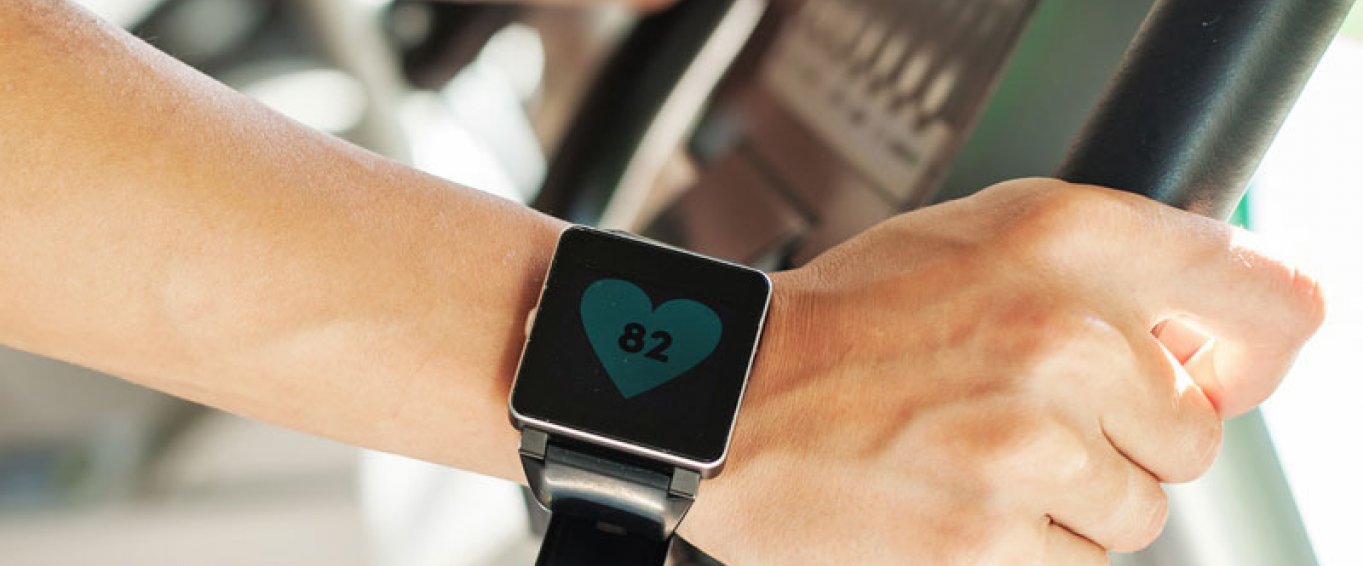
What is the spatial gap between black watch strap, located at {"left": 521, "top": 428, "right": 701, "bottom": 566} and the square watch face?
18mm

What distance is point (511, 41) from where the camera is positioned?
1.52 meters

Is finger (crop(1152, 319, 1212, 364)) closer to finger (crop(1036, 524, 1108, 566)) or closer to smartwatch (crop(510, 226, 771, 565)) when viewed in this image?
finger (crop(1036, 524, 1108, 566))

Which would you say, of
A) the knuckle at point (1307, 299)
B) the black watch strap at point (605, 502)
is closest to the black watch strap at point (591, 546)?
the black watch strap at point (605, 502)

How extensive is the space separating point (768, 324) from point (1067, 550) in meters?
0.20

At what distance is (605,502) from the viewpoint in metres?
0.63

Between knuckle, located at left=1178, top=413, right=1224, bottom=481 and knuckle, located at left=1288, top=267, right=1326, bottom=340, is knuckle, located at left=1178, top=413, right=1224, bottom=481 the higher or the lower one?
the lower one

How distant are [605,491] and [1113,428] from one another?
10.3 inches

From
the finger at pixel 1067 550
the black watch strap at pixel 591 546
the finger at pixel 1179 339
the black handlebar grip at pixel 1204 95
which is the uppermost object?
the black handlebar grip at pixel 1204 95

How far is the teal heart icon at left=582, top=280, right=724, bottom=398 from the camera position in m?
0.62

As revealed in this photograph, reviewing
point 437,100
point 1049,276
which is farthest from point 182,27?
point 1049,276

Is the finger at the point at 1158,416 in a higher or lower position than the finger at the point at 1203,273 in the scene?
lower

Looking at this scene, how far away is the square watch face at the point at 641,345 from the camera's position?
2.02 feet

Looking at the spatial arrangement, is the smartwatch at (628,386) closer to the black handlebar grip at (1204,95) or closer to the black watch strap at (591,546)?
the black watch strap at (591,546)

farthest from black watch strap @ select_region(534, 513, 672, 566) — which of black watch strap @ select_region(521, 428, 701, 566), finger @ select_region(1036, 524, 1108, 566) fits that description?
finger @ select_region(1036, 524, 1108, 566)
